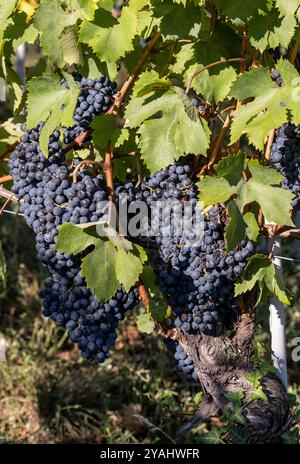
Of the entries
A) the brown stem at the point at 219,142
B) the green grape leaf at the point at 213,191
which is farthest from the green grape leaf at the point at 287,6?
the green grape leaf at the point at 213,191

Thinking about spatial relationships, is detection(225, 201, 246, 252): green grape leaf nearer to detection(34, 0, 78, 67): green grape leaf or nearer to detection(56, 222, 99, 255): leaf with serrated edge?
detection(56, 222, 99, 255): leaf with serrated edge

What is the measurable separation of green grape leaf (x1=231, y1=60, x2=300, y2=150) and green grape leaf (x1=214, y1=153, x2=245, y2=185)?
0.05 meters

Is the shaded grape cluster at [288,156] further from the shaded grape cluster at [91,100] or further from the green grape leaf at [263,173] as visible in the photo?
the shaded grape cluster at [91,100]

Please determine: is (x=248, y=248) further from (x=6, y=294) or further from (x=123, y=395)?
(x=6, y=294)

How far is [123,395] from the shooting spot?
3.58 m

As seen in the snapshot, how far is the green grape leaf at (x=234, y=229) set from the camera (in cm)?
172

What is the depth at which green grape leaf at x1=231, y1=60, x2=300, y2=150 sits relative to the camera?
1.68 meters

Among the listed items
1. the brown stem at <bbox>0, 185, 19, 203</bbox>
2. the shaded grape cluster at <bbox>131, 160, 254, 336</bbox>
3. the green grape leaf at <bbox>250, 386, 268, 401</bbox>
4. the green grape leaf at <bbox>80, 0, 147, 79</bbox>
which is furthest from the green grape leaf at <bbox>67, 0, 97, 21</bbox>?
the green grape leaf at <bbox>250, 386, 268, 401</bbox>

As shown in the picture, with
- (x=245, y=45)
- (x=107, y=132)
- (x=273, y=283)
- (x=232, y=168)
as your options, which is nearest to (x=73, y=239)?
(x=107, y=132)

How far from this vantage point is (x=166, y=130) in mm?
1739

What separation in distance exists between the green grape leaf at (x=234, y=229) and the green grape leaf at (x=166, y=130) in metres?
0.16

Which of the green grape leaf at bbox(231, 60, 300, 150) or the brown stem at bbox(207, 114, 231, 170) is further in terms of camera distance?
the brown stem at bbox(207, 114, 231, 170)

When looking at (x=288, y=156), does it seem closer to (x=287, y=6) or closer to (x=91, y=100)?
(x=287, y=6)

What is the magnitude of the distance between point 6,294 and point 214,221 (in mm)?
2566
